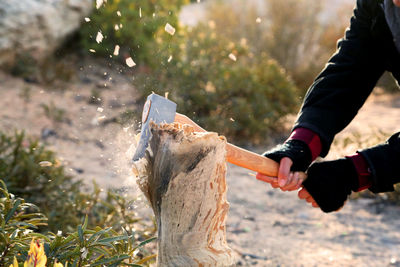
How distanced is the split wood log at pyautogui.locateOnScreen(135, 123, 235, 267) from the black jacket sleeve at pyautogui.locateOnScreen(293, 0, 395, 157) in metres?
0.63

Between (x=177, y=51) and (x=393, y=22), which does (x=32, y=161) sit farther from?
(x=177, y=51)

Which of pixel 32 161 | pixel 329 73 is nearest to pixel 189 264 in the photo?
pixel 329 73

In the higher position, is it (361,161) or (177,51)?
(177,51)

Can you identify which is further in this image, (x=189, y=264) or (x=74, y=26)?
(x=74, y=26)

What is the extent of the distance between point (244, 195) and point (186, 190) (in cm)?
214

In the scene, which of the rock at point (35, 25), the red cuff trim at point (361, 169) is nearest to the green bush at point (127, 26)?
the rock at point (35, 25)

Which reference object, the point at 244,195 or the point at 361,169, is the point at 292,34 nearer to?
the point at 244,195

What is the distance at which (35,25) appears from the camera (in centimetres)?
556

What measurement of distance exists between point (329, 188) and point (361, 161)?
0.17 meters

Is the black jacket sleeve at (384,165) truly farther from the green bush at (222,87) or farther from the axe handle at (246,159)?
the green bush at (222,87)

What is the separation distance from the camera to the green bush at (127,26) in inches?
237

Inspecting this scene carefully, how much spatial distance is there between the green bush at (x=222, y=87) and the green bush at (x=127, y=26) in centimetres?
83

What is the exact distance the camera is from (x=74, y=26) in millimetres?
6168

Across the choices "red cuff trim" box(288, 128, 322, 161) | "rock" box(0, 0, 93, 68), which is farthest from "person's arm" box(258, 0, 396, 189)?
"rock" box(0, 0, 93, 68)
